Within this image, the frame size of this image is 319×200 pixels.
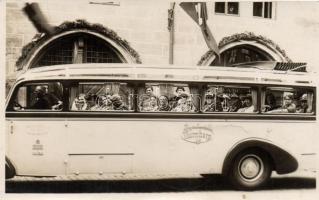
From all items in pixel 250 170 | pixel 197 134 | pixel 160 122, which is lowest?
pixel 250 170

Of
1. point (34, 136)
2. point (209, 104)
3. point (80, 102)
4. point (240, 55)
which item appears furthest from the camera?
point (240, 55)

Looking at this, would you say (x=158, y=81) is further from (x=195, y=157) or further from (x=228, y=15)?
(x=228, y=15)

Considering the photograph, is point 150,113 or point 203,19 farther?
point 203,19

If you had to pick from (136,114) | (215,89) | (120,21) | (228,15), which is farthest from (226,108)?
(120,21)

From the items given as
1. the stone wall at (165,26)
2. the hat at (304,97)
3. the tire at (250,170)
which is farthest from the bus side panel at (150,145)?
the stone wall at (165,26)

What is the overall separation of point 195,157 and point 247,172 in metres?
0.97

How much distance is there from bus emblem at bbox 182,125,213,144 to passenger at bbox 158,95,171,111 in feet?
1.39

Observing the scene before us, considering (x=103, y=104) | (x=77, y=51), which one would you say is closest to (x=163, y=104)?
(x=103, y=104)

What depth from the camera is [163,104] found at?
23.1 ft

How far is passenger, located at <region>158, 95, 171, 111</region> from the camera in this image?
7.04 meters

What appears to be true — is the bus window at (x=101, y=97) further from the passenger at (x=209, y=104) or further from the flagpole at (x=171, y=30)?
the flagpole at (x=171, y=30)

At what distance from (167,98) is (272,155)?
6.51ft

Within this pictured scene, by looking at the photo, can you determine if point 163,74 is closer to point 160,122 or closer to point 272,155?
point 160,122

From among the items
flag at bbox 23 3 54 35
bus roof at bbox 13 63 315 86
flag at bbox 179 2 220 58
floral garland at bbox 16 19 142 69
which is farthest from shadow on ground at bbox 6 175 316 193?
flag at bbox 23 3 54 35
